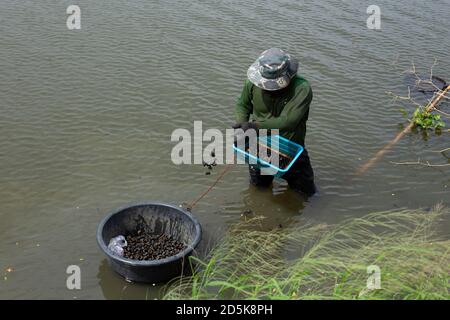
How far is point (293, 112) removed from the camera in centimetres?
521

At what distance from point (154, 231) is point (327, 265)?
193 cm

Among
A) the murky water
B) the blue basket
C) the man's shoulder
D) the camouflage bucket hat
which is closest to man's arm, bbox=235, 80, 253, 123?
the blue basket

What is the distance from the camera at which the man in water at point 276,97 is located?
505 centimetres

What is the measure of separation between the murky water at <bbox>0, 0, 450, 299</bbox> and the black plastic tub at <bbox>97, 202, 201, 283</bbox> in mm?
228

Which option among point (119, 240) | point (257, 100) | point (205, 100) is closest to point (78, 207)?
point (119, 240)

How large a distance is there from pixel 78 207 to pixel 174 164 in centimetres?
143

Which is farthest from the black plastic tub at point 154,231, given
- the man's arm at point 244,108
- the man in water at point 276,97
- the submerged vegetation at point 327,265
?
the man's arm at point 244,108

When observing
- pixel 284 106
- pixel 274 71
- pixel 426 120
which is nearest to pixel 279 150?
pixel 284 106

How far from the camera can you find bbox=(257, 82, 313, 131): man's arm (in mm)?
5195

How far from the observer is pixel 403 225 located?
5.60 metres

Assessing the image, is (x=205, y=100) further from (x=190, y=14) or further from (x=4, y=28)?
(x=4, y=28)

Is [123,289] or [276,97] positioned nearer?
[123,289]

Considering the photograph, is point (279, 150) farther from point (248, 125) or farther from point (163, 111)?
point (163, 111)

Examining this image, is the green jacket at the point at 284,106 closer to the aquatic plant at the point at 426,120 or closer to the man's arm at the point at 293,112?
the man's arm at the point at 293,112
